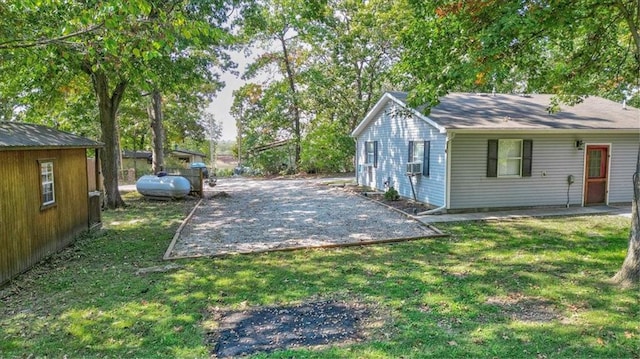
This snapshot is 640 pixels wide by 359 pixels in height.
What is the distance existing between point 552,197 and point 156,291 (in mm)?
11063

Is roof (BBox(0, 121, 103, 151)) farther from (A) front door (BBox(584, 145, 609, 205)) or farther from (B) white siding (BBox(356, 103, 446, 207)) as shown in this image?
(A) front door (BBox(584, 145, 609, 205))

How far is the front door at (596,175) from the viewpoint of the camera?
39.0ft

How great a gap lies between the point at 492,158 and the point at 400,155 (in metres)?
3.40

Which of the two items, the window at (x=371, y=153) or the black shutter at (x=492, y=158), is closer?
the black shutter at (x=492, y=158)

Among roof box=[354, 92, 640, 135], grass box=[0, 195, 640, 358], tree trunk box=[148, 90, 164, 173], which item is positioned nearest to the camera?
grass box=[0, 195, 640, 358]

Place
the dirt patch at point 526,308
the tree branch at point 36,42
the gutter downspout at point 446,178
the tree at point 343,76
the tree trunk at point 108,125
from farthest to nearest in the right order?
the tree at point 343,76
the tree trunk at point 108,125
the gutter downspout at point 446,178
the tree branch at point 36,42
the dirt patch at point 526,308

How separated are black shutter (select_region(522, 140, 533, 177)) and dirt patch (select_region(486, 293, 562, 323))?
729 cm

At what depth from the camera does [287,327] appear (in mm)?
4336

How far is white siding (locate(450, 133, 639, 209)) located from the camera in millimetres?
10977

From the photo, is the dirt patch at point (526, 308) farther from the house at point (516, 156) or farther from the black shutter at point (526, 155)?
the black shutter at point (526, 155)

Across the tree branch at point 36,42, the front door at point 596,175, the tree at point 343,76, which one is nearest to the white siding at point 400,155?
the front door at point 596,175

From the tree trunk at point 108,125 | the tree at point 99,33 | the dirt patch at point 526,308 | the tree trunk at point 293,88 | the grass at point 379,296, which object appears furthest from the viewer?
the tree trunk at point 293,88

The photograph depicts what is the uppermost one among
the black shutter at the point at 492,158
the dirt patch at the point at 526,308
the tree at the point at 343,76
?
the tree at the point at 343,76

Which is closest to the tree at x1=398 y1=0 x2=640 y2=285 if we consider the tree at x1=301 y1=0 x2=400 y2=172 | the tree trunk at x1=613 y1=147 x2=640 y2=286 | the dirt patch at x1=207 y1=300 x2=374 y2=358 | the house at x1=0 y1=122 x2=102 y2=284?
the tree trunk at x1=613 y1=147 x2=640 y2=286
